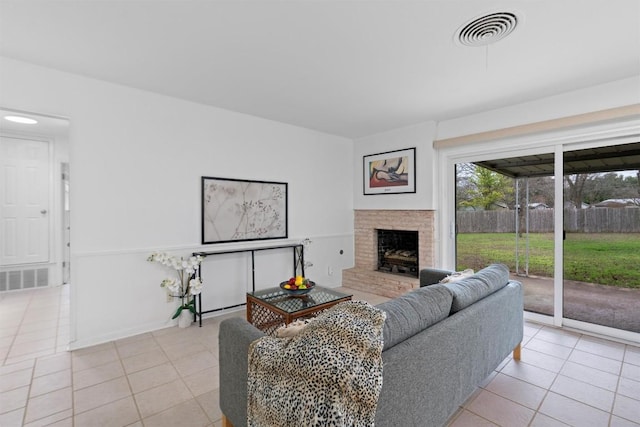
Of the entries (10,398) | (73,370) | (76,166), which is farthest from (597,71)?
(10,398)

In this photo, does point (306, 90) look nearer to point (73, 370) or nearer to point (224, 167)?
point (224, 167)

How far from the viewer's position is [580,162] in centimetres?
303

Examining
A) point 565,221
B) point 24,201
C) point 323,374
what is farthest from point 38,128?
point 565,221

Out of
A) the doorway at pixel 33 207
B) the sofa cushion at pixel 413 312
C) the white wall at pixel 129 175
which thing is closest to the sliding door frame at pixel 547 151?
the sofa cushion at pixel 413 312

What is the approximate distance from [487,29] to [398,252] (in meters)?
3.24

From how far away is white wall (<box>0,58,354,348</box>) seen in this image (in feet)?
8.58

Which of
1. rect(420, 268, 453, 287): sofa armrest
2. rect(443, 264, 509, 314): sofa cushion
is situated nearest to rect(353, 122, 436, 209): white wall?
rect(420, 268, 453, 287): sofa armrest

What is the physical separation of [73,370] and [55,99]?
7.33 feet

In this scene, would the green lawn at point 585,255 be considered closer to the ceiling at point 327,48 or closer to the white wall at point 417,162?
the white wall at point 417,162

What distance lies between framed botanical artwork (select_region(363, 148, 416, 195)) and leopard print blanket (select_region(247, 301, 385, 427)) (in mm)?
3239

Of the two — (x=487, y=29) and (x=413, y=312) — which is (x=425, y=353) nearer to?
(x=413, y=312)

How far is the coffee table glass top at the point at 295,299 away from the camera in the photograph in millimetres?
2432

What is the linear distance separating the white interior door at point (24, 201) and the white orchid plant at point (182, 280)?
2974mm

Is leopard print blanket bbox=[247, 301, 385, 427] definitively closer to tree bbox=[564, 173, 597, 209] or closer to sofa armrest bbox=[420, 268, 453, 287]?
sofa armrest bbox=[420, 268, 453, 287]
